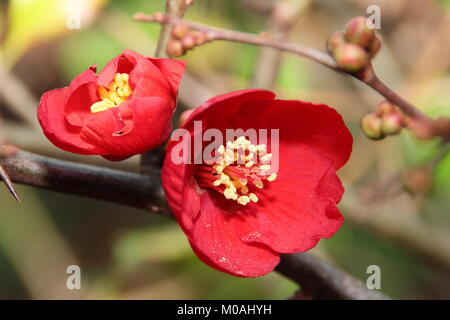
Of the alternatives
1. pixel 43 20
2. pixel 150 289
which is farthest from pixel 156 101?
pixel 150 289

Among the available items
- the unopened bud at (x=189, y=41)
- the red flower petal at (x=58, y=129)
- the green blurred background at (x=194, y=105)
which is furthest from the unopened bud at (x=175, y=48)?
the green blurred background at (x=194, y=105)

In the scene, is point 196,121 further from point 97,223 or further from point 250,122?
point 97,223

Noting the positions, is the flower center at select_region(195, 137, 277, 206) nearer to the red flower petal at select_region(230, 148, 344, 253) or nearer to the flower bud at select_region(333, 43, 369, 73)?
the red flower petal at select_region(230, 148, 344, 253)

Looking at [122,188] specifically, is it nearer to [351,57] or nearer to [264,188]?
[264,188]

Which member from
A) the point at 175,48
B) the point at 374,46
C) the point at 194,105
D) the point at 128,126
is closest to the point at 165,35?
the point at 175,48

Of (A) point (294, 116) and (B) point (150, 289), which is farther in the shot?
(B) point (150, 289)

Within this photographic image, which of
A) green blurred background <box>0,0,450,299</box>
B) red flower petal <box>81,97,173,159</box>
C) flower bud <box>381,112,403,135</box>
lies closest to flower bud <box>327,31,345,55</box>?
flower bud <box>381,112,403,135</box>

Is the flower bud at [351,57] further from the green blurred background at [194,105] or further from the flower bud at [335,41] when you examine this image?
the green blurred background at [194,105]
